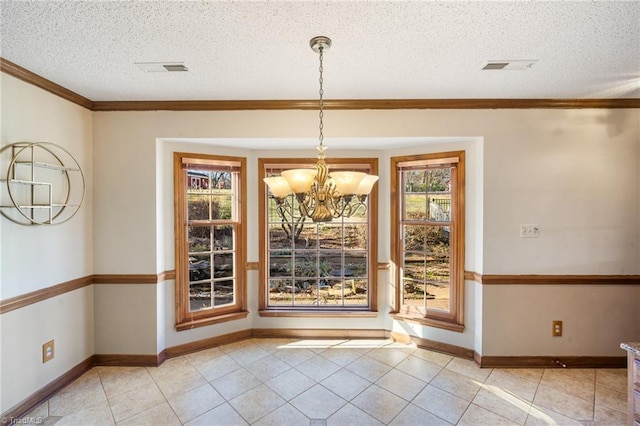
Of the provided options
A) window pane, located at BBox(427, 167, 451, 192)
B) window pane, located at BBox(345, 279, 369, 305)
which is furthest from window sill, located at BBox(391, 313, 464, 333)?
window pane, located at BBox(427, 167, 451, 192)

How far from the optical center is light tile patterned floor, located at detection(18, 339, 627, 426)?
203cm

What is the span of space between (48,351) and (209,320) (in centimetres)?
123

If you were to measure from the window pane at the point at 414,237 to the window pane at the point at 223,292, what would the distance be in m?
2.00

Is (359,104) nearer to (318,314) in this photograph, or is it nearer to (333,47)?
(333,47)

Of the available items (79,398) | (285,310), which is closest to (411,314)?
(285,310)

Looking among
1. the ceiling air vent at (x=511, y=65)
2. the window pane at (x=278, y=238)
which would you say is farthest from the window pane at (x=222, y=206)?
the ceiling air vent at (x=511, y=65)

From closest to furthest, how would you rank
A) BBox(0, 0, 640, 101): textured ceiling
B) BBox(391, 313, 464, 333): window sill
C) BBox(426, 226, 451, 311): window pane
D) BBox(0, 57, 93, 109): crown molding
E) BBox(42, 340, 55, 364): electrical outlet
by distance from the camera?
BBox(0, 0, 640, 101): textured ceiling → BBox(0, 57, 93, 109): crown molding → BBox(42, 340, 55, 364): electrical outlet → BBox(391, 313, 464, 333): window sill → BBox(426, 226, 451, 311): window pane

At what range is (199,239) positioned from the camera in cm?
306

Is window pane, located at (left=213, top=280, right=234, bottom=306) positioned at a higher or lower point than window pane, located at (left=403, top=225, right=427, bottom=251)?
lower

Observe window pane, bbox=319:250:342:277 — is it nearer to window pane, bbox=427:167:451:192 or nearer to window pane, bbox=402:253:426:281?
window pane, bbox=402:253:426:281

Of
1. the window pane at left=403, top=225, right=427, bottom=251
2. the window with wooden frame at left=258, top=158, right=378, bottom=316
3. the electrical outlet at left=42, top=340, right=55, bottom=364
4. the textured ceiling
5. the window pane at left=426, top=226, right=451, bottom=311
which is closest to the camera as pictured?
the textured ceiling

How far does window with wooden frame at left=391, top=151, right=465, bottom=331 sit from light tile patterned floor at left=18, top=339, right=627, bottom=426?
48 cm

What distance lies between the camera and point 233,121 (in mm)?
2766

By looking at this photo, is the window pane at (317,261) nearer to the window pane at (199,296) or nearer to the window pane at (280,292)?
the window pane at (280,292)
